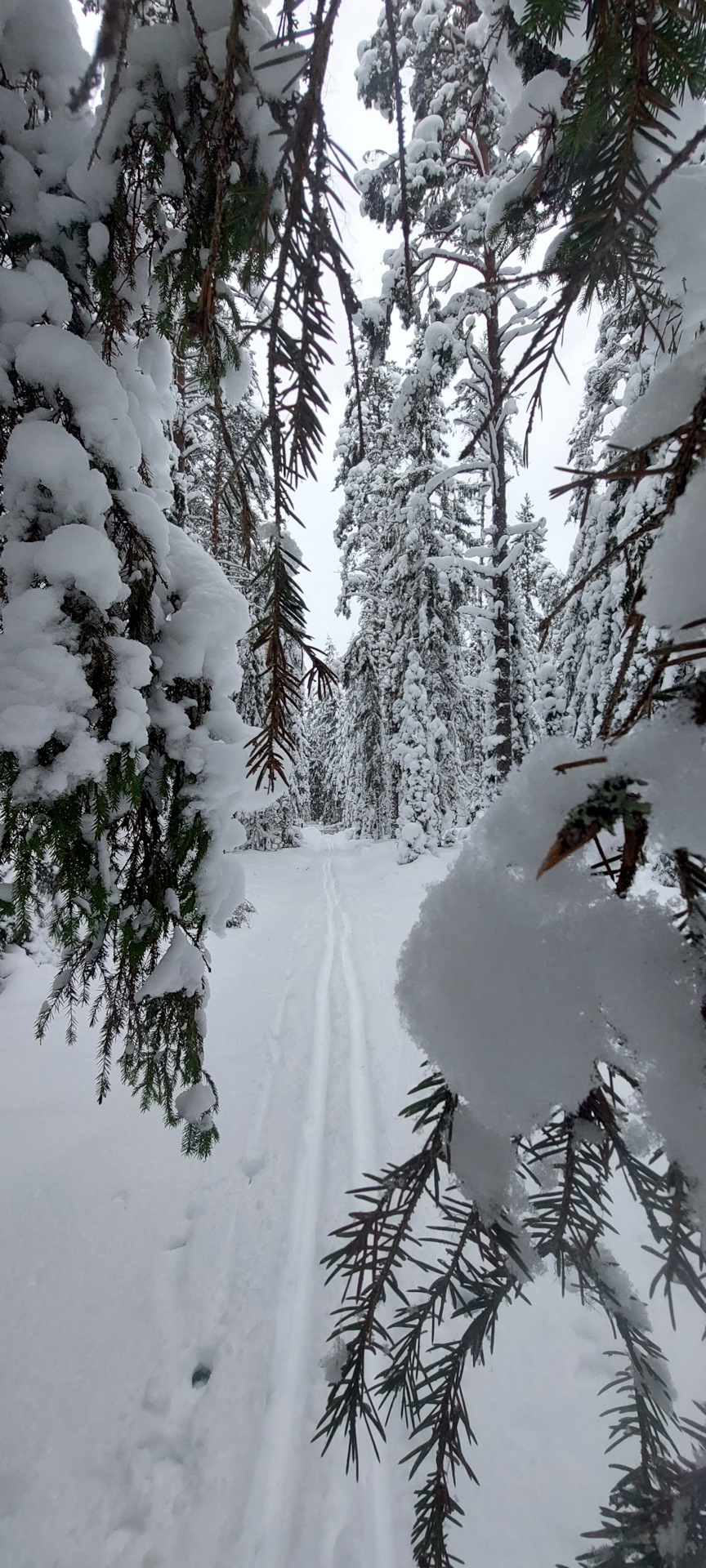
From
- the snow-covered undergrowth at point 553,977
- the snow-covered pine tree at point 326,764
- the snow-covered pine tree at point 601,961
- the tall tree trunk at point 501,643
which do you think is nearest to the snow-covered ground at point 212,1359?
the snow-covered pine tree at point 601,961

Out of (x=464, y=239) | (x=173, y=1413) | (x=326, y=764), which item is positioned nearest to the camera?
(x=173, y=1413)

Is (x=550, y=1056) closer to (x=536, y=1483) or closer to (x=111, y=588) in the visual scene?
(x=111, y=588)

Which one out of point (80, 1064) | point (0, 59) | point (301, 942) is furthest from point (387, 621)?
point (0, 59)

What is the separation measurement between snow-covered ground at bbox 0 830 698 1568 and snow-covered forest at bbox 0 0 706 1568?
2 centimetres

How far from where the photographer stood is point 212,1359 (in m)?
2.71

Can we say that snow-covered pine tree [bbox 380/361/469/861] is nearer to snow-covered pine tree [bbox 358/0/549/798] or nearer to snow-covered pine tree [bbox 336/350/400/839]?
snow-covered pine tree [bbox 336/350/400/839]

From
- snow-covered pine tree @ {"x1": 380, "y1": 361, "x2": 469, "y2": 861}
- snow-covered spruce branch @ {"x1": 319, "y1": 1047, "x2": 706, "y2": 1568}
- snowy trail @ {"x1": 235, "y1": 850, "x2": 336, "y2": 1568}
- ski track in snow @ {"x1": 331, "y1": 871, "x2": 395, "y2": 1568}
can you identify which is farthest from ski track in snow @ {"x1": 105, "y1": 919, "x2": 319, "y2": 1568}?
snow-covered pine tree @ {"x1": 380, "y1": 361, "x2": 469, "y2": 861}

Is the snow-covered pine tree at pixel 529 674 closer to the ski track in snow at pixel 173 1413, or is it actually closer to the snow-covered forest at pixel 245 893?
the snow-covered forest at pixel 245 893

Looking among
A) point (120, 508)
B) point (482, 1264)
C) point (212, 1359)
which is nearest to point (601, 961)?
point (482, 1264)

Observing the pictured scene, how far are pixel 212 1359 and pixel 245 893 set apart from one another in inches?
86.3

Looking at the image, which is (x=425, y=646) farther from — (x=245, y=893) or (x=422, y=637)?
(x=245, y=893)

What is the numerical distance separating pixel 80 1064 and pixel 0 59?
5.56 metres

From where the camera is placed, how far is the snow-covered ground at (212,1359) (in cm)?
207

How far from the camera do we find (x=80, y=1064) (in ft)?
16.0
